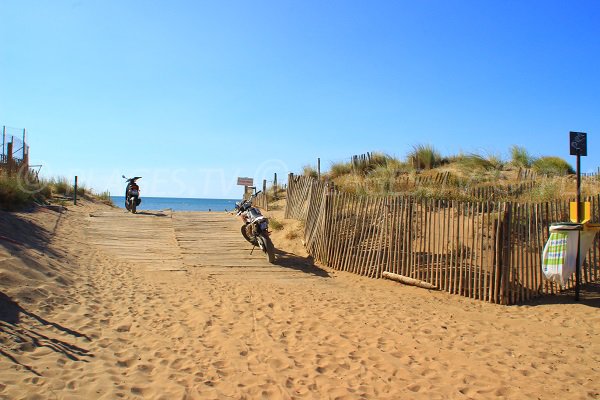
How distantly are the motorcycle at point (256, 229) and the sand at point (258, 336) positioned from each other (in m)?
0.87

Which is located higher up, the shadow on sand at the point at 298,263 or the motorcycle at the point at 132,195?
the motorcycle at the point at 132,195

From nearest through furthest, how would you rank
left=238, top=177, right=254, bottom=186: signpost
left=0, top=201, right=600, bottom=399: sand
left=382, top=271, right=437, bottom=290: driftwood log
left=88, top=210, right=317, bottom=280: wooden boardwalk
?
left=0, top=201, right=600, bottom=399: sand
left=382, top=271, right=437, bottom=290: driftwood log
left=88, top=210, right=317, bottom=280: wooden boardwalk
left=238, top=177, right=254, bottom=186: signpost

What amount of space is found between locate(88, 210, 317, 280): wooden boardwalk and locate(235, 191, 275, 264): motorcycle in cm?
24

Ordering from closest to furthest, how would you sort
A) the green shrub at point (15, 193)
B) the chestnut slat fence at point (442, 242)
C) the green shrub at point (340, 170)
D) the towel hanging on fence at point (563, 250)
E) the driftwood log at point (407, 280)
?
1. the towel hanging on fence at point (563, 250)
2. the chestnut slat fence at point (442, 242)
3. the driftwood log at point (407, 280)
4. the green shrub at point (15, 193)
5. the green shrub at point (340, 170)

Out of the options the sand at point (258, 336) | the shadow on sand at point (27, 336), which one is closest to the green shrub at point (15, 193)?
the sand at point (258, 336)

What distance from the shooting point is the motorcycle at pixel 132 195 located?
51.0ft

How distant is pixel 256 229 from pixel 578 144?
6.18 m

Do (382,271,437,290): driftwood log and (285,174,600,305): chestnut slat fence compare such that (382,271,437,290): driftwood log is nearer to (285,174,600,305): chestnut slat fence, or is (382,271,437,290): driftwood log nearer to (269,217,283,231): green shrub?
(285,174,600,305): chestnut slat fence

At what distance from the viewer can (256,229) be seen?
10.1 m

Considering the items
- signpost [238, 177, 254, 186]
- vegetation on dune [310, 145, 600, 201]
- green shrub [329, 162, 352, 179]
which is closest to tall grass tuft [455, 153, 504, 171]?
vegetation on dune [310, 145, 600, 201]

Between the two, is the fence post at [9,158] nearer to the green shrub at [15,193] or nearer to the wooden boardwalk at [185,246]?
the green shrub at [15,193]

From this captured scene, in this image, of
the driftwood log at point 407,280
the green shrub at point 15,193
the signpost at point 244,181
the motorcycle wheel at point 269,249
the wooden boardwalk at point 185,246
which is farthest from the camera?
the signpost at point 244,181

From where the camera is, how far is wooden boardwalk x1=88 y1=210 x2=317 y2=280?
9.07 meters

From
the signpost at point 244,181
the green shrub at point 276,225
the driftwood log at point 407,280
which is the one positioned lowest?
the driftwood log at point 407,280
